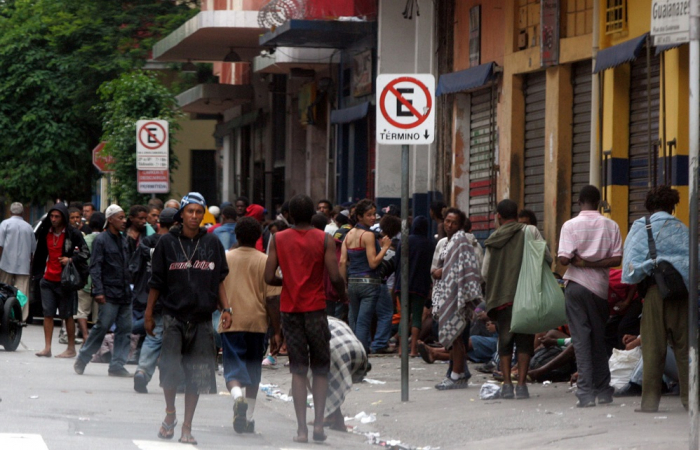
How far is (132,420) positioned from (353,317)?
612cm

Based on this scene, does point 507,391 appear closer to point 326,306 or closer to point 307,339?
point 326,306

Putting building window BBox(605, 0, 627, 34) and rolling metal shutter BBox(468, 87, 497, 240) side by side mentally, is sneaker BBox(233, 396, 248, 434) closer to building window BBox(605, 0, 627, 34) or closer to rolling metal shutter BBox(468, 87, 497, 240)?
building window BBox(605, 0, 627, 34)

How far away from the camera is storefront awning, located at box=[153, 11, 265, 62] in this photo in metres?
27.1

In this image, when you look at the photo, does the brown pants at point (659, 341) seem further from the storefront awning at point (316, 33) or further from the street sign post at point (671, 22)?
the storefront awning at point (316, 33)

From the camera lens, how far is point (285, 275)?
10.0m

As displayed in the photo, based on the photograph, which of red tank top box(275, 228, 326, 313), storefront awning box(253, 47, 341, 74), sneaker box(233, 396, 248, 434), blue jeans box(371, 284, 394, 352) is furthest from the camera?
storefront awning box(253, 47, 341, 74)

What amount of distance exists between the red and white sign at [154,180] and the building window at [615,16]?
29.9 feet

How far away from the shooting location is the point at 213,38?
28.6m

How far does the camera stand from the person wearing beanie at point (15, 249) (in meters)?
20.7

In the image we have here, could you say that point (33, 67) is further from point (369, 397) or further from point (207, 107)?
point (369, 397)

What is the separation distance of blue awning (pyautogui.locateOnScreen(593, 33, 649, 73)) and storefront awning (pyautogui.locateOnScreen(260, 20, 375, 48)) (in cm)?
878

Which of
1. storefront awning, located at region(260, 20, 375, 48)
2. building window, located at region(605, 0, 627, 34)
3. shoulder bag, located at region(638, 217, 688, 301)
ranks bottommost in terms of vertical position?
shoulder bag, located at region(638, 217, 688, 301)

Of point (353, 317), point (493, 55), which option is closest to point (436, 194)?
point (493, 55)

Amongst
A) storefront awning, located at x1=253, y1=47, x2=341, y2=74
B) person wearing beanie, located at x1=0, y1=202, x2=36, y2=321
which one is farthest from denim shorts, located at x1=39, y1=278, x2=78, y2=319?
storefront awning, located at x1=253, y1=47, x2=341, y2=74
